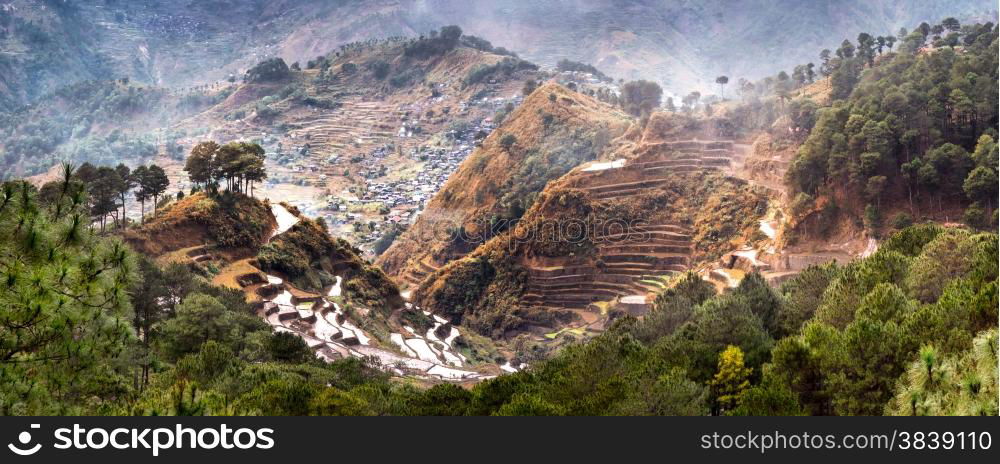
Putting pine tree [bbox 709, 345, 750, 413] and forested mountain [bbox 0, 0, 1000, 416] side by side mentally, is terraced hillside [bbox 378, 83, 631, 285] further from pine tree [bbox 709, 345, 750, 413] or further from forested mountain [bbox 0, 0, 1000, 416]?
pine tree [bbox 709, 345, 750, 413]

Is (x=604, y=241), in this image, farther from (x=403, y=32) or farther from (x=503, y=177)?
(x=403, y=32)

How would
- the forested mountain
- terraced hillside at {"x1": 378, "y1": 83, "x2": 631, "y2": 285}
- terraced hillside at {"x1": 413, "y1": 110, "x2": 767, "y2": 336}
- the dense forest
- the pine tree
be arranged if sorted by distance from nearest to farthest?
the forested mountain → the pine tree → the dense forest → terraced hillside at {"x1": 413, "y1": 110, "x2": 767, "y2": 336} → terraced hillside at {"x1": 378, "y1": 83, "x2": 631, "y2": 285}

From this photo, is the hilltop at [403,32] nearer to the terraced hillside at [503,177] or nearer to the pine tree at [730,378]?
the terraced hillside at [503,177]

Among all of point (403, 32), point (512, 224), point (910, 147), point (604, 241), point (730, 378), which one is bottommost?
point (730, 378)

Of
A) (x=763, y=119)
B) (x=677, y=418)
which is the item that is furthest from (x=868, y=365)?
(x=763, y=119)

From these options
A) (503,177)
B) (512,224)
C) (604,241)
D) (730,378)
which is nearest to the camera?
(730,378)

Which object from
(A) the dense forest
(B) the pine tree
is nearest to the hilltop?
(A) the dense forest

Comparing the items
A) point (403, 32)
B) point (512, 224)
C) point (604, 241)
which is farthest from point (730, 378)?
point (403, 32)

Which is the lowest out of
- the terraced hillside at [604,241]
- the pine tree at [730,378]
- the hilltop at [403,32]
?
the pine tree at [730,378]

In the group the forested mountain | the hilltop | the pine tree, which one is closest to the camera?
the forested mountain

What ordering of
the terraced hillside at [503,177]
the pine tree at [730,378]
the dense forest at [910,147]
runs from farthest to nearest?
1. the terraced hillside at [503,177]
2. the dense forest at [910,147]
3. the pine tree at [730,378]

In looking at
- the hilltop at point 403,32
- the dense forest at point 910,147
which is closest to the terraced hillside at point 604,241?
the dense forest at point 910,147
